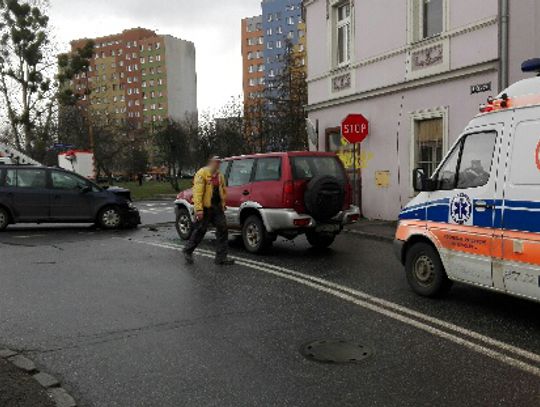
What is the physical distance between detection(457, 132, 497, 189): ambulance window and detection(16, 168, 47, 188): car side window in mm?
11940

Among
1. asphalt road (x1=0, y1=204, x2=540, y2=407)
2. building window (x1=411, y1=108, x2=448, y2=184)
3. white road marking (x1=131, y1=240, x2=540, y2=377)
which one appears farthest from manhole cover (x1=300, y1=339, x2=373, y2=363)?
building window (x1=411, y1=108, x2=448, y2=184)

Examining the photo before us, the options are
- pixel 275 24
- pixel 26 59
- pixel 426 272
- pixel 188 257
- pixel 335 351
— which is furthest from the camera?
pixel 275 24

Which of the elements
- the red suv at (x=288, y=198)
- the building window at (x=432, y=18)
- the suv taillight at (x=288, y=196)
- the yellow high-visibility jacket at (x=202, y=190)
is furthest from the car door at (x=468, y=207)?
the building window at (x=432, y=18)

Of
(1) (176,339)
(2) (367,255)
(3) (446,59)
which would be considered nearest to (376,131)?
(3) (446,59)

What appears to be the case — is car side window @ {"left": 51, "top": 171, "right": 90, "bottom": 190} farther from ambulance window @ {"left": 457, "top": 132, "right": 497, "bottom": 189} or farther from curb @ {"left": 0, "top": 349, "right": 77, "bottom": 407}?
ambulance window @ {"left": 457, "top": 132, "right": 497, "bottom": 189}

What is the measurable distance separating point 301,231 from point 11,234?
849 cm

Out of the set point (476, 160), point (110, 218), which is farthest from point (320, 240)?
point (110, 218)

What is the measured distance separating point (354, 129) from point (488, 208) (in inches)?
376

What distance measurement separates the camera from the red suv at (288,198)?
381 inches

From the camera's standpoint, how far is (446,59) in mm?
13422

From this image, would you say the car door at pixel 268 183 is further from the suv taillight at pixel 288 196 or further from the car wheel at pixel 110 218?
the car wheel at pixel 110 218

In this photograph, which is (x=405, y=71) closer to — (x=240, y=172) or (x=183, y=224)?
(x=240, y=172)

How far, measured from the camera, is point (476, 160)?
20.0ft

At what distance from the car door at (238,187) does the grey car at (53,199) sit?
549cm
